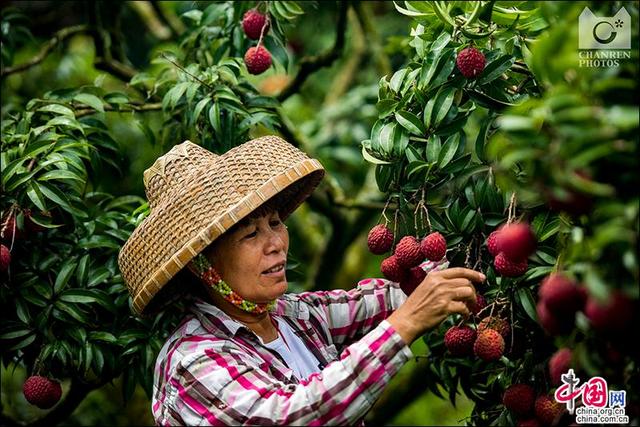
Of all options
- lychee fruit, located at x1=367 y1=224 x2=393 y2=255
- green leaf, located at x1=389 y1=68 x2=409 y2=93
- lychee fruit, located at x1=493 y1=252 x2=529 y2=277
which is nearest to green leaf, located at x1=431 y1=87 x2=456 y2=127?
green leaf, located at x1=389 y1=68 x2=409 y2=93

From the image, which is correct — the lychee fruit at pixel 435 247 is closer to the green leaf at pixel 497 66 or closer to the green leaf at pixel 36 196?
the green leaf at pixel 497 66

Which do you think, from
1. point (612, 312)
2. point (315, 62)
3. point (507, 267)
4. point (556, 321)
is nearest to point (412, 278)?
point (507, 267)

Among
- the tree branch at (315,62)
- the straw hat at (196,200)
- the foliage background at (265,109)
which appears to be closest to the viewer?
the straw hat at (196,200)

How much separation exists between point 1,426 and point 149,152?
5.93 ft

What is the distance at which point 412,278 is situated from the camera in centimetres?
217

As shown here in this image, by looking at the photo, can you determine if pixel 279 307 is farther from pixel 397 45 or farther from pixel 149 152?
pixel 149 152

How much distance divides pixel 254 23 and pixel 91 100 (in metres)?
0.53

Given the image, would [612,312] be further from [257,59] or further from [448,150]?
[257,59]

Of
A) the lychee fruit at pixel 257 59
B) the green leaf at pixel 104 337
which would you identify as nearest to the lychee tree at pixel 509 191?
the lychee fruit at pixel 257 59

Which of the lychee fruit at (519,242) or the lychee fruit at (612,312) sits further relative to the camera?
the lychee fruit at (519,242)

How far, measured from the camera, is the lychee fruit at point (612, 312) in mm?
1383

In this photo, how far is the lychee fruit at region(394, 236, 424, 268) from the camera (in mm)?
2057

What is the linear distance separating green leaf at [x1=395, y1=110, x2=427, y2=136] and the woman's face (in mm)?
374

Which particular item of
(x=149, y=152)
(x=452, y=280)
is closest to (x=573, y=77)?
(x=452, y=280)
